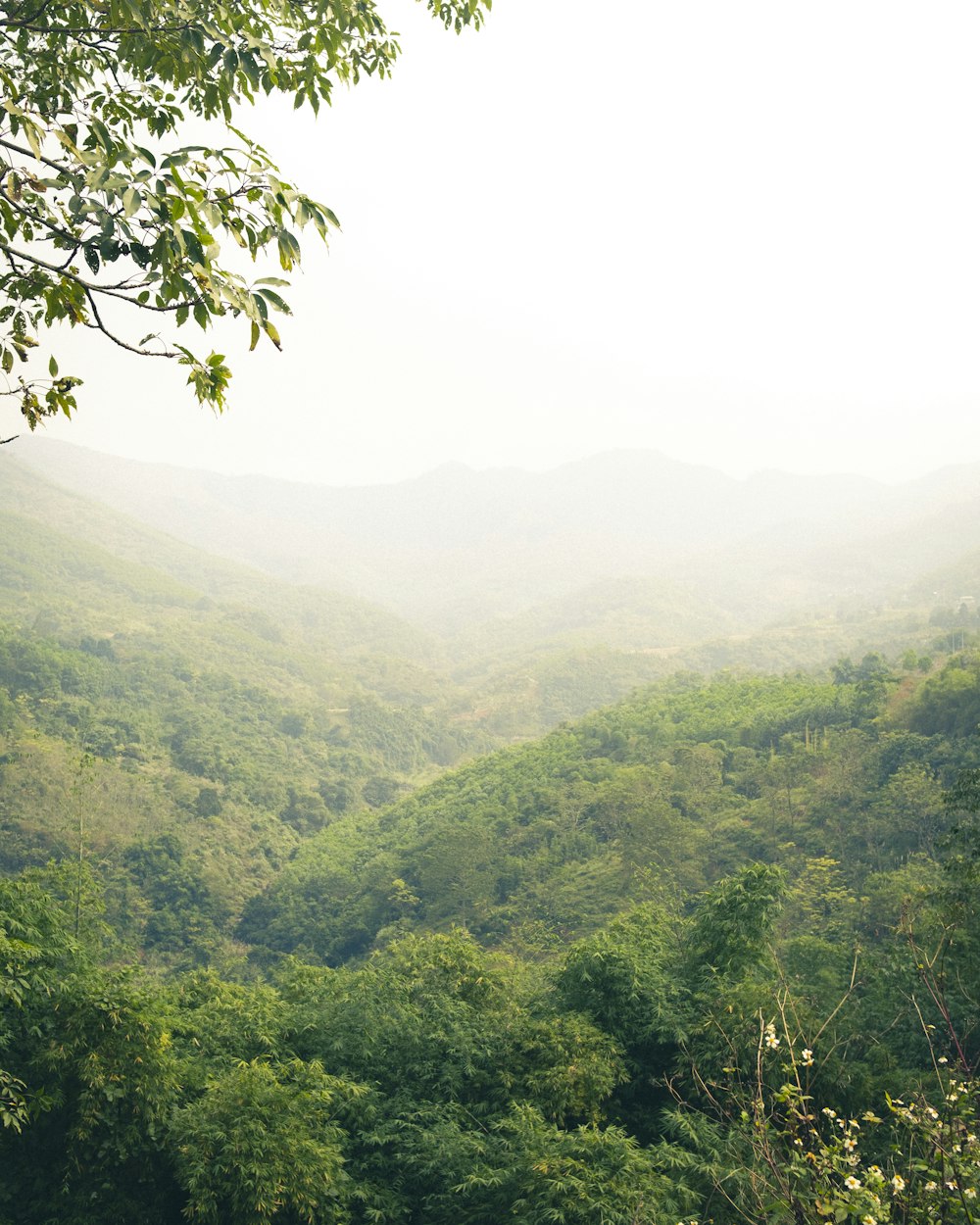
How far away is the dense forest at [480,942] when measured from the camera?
662 cm

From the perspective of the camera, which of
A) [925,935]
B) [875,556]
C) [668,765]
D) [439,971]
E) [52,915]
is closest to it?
[52,915]

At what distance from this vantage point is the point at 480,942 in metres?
26.9

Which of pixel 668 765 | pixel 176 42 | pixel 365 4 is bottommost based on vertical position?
pixel 668 765

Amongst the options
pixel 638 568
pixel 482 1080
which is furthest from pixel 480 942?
pixel 638 568

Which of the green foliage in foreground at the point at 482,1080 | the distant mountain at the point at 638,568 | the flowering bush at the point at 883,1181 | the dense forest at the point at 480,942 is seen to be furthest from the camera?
the distant mountain at the point at 638,568

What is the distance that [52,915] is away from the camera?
33.1 ft

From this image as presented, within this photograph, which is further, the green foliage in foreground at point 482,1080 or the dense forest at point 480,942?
the dense forest at point 480,942

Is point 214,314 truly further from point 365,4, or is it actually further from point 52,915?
point 52,915

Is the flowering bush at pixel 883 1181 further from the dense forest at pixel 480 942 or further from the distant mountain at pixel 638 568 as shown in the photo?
the distant mountain at pixel 638 568

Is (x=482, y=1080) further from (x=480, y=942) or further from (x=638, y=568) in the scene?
(x=638, y=568)

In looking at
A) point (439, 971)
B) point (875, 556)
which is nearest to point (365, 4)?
point (439, 971)

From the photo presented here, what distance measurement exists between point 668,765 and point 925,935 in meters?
19.9

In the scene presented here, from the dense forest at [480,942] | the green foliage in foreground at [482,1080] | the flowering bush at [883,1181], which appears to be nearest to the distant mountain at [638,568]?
the dense forest at [480,942]

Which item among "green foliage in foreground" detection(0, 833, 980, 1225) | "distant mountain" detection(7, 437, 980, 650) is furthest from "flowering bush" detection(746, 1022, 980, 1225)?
"distant mountain" detection(7, 437, 980, 650)
